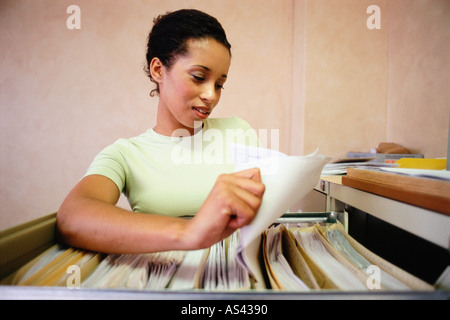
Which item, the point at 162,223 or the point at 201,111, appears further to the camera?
the point at 201,111

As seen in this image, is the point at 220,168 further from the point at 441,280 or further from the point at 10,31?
the point at 10,31

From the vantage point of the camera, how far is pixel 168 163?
71 centimetres

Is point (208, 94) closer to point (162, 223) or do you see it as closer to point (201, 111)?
point (201, 111)

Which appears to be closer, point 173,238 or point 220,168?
point 173,238

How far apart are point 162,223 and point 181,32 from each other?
0.59m

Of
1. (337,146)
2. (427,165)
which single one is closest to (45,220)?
(427,165)

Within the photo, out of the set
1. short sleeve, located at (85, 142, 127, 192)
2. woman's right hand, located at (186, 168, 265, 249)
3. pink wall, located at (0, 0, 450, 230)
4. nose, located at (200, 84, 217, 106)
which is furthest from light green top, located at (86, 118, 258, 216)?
pink wall, located at (0, 0, 450, 230)

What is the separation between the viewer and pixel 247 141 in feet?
2.87

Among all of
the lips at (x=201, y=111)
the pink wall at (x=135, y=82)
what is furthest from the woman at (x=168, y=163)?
the pink wall at (x=135, y=82)

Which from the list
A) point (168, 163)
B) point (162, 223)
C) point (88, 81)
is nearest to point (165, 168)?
point (168, 163)

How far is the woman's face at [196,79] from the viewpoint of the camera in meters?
0.65
